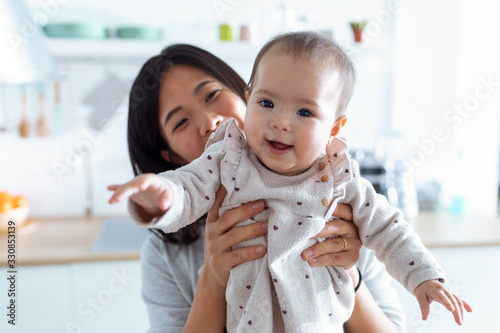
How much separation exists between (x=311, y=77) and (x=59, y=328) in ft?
5.04

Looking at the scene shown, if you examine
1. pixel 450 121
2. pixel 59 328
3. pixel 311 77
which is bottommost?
pixel 59 328

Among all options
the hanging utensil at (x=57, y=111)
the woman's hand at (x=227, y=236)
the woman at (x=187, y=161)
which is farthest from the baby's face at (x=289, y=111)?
the hanging utensil at (x=57, y=111)

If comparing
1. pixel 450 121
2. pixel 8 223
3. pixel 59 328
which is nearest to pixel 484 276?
pixel 450 121

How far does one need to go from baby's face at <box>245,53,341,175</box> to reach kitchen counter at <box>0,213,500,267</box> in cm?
112

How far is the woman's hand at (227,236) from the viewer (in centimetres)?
79

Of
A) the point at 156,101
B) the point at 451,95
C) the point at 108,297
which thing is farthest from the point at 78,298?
the point at 451,95

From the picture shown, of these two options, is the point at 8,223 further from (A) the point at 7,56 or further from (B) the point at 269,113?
(B) the point at 269,113

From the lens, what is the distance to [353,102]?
7.74 ft

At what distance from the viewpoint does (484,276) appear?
186 cm

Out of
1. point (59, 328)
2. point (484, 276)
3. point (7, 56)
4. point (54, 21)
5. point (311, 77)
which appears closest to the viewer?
point (311, 77)

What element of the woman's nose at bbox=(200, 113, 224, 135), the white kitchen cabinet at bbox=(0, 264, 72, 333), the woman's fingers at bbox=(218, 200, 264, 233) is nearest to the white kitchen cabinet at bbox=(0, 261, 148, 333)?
the white kitchen cabinet at bbox=(0, 264, 72, 333)

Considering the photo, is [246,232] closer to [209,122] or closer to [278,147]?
[278,147]

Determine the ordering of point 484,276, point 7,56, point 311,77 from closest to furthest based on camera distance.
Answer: point 311,77 → point 7,56 → point 484,276

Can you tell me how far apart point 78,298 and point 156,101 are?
1.02m
